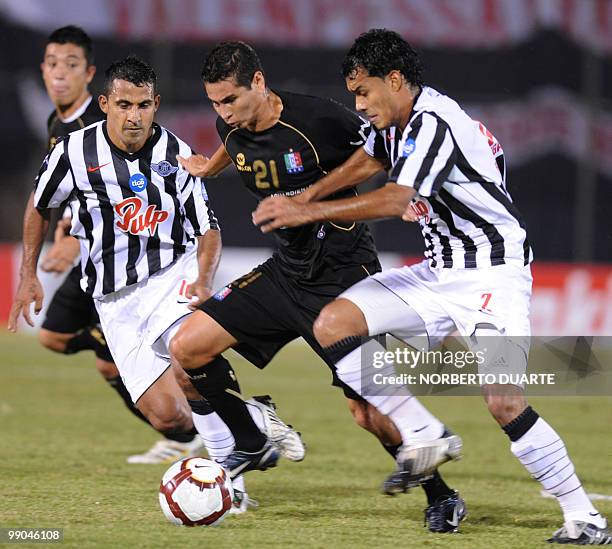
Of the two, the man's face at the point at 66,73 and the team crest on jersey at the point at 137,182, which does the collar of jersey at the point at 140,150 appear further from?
the man's face at the point at 66,73

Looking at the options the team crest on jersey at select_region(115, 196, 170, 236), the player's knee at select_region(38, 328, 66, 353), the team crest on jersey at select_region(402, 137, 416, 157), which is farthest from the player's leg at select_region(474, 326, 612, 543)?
the player's knee at select_region(38, 328, 66, 353)

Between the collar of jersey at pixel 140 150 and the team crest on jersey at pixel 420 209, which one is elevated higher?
the collar of jersey at pixel 140 150

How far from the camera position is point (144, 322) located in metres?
6.10

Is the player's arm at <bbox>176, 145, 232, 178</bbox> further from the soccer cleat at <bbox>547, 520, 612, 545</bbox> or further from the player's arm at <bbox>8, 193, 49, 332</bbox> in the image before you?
the soccer cleat at <bbox>547, 520, 612, 545</bbox>

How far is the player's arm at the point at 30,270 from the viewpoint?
5.89 metres

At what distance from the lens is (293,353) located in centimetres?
1376

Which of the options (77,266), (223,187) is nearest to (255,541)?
(77,266)

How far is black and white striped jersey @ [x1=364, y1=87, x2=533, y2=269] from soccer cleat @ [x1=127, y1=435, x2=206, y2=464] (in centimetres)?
265

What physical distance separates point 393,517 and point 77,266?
3046mm

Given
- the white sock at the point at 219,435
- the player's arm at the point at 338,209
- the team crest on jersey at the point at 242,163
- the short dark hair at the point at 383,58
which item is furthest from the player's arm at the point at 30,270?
the short dark hair at the point at 383,58

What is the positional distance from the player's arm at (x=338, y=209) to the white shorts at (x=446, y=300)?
1.47ft

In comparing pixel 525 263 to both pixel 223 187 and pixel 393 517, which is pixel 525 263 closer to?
pixel 393 517

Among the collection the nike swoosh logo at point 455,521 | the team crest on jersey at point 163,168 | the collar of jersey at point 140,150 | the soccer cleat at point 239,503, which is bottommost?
the nike swoosh logo at point 455,521

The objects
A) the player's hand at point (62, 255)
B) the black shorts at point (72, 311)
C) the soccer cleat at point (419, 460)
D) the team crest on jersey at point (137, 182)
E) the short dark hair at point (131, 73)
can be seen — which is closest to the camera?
the soccer cleat at point (419, 460)
